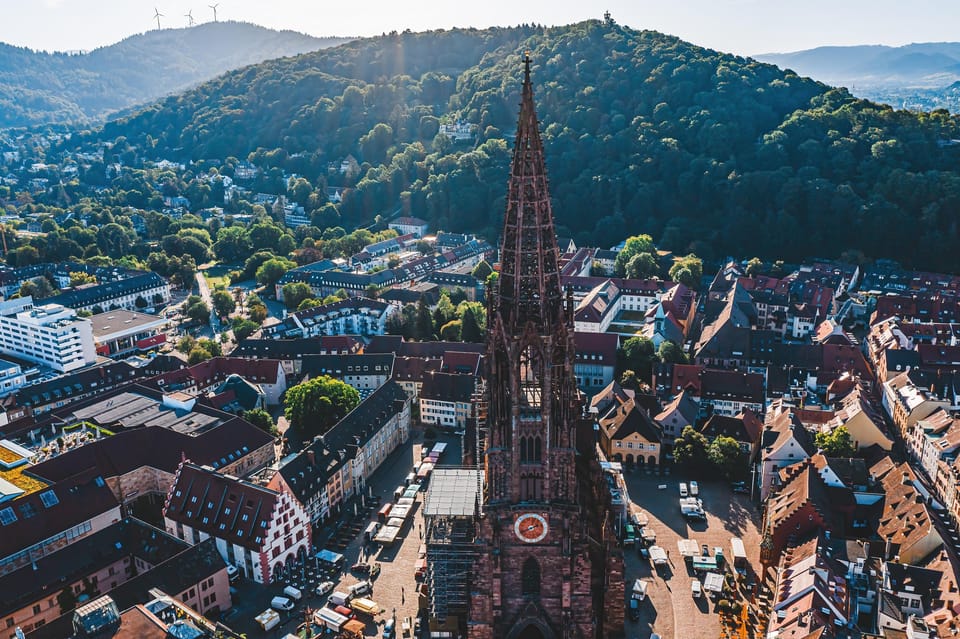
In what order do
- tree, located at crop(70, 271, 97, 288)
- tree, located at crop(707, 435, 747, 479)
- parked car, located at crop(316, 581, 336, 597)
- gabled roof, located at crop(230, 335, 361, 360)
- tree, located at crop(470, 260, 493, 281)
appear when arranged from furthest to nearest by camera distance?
tree, located at crop(70, 271, 97, 288), tree, located at crop(470, 260, 493, 281), gabled roof, located at crop(230, 335, 361, 360), tree, located at crop(707, 435, 747, 479), parked car, located at crop(316, 581, 336, 597)

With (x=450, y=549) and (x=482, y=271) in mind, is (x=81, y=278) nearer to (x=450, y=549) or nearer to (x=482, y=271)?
(x=482, y=271)

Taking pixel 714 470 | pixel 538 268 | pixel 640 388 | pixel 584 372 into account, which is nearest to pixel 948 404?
pixel 714 470

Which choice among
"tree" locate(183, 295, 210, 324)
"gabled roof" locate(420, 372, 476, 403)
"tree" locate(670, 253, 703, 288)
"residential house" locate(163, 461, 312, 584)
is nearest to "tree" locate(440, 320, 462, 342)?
"gabled roof" locate(420, 372, 476, 403)

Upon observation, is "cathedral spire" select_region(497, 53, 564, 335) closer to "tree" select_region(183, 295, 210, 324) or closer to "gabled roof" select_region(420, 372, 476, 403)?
"gabled roof" select_region(420, 372, 476, 403)

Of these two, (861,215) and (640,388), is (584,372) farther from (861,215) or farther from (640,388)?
(861,215)

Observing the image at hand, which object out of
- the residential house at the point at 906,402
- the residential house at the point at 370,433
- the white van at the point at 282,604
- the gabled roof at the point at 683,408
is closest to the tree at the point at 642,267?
the residential house at the point at 906,402

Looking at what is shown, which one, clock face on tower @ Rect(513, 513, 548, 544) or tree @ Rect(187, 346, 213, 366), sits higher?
clock face on tower @ Rect(513, 513, 548, 544)
